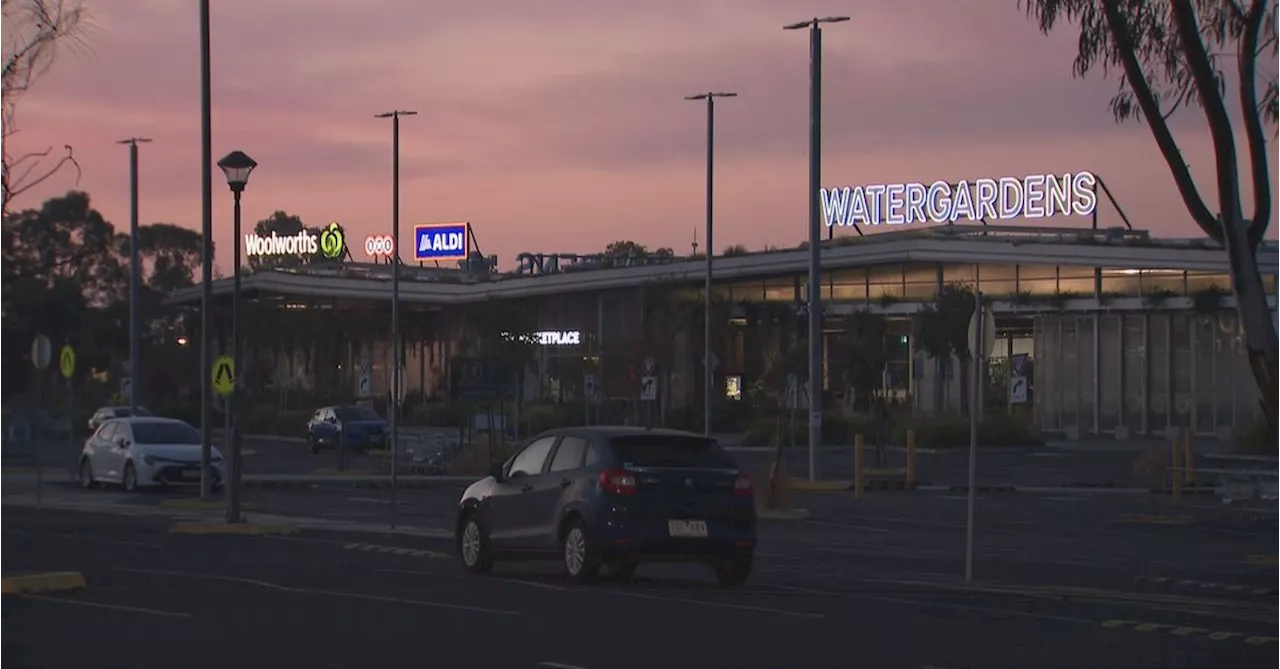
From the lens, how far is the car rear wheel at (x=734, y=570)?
1852 centimetres

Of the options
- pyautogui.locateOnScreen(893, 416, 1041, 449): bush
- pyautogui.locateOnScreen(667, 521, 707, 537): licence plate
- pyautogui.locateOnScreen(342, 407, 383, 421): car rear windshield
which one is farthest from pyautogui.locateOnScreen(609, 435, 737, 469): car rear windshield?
pyautogui.locateOnScreen(342, 407, 383, 421): car rear windshield

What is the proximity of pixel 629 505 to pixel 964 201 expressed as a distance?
5131cm

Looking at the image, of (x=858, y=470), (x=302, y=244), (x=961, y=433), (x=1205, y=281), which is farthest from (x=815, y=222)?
(x=302, y=244)

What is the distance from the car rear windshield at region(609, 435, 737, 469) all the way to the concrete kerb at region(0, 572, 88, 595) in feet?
17.5

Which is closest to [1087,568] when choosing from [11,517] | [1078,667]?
[1078,667]

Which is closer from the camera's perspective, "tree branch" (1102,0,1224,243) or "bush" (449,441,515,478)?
"tree branch" (1102,0,1224,243)

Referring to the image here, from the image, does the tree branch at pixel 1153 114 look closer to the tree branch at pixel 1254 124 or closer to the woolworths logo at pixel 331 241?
the tree branch at pixel 1254 124

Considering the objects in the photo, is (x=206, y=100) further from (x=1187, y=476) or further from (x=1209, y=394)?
(x=1209, y=394)

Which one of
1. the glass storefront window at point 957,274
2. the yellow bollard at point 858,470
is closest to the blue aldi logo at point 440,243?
the glass storefront window at point 957,274

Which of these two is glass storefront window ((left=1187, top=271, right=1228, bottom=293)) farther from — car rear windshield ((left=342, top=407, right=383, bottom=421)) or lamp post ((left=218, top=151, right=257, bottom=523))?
lamp post ((left=218, top=151, right=257, bottom=523))

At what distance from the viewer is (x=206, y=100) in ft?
88.8

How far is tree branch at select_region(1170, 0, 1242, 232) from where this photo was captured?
67.0 feet

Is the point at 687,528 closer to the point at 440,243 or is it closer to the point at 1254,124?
the point at 1254,124

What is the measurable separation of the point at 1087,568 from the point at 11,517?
17.0m
